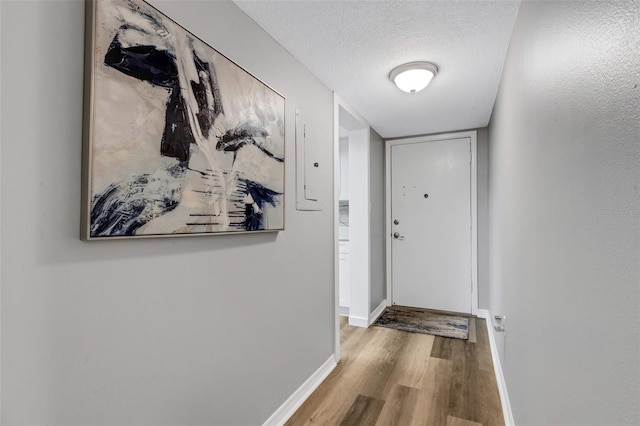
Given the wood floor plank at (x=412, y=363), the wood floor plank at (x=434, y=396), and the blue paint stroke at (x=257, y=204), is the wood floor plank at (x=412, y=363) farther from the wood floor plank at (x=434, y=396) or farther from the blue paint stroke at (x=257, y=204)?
the blue paint stroke at (x=257, y=204)

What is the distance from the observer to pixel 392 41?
1.81 meters

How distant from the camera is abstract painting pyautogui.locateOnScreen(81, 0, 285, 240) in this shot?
0.92 metres

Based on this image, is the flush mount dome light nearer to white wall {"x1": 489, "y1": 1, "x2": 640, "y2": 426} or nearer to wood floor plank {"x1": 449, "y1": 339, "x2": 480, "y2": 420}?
white wall {"x1": 489, "y1": 1, "x2": 640, "y2": 426}

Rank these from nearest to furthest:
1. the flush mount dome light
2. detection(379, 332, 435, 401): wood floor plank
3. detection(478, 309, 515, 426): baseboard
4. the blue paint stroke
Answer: the blue paint stroke < detection(478, 309, 515, 426): baseboard < the flush mount dome light < detection(379, 332, 435, 401): wood floor plank

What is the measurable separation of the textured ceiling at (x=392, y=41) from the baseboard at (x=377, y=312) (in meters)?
2.23

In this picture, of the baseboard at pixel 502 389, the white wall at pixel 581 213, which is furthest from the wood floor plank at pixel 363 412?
the white wall at pixel 581 213

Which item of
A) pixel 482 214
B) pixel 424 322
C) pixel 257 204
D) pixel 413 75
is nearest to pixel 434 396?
pixel 424 322

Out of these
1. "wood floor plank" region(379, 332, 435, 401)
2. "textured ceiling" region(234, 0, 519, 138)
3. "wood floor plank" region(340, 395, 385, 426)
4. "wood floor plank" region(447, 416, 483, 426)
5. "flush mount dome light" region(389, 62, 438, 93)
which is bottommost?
"wood floor plank" region(340, 395, 385, 426)

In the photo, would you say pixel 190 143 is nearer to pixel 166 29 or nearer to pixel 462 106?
pixel 166 29

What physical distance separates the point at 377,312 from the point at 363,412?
5.95ft

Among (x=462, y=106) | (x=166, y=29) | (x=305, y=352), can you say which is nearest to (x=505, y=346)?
(x=305, y=352)

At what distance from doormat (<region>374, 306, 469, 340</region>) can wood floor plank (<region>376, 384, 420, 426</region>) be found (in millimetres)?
1124

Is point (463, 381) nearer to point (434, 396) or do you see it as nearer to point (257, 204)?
point (434, 396)

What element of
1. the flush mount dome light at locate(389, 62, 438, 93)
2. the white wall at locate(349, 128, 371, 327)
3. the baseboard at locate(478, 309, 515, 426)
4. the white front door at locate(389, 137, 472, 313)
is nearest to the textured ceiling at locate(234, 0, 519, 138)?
the flush mount dome light at locate(389, 62, 438, 93)
